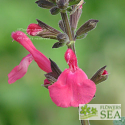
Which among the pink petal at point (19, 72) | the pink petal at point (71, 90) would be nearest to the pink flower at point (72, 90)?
the pink petal at point (71, 90)

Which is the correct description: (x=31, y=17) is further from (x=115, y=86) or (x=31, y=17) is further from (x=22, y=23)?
(x=115, y=86)

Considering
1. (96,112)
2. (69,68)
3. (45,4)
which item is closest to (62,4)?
(45,4)

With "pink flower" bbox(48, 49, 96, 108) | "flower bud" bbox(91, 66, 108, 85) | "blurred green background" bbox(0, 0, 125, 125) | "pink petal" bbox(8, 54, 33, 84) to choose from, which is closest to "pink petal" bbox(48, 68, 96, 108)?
"pink flower" bbox(48, 49, 96, 108)

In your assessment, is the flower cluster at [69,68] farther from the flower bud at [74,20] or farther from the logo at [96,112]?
the logo at [96,112]

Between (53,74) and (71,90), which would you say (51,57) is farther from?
(71,90)

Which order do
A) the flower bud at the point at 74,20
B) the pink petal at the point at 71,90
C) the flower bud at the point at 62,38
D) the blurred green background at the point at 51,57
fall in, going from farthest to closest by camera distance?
1. the blurred green background at the point at 51,57
2. the flower bud at the point at 74,20
3. the flower bud at the point at 62,38
4. the pink petal at the point at 71,90

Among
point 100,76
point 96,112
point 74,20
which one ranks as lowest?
point 96,112

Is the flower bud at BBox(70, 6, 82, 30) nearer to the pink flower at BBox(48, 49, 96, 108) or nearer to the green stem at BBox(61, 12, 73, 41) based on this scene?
the green stem at BBox(61, 12, 73, 41)
